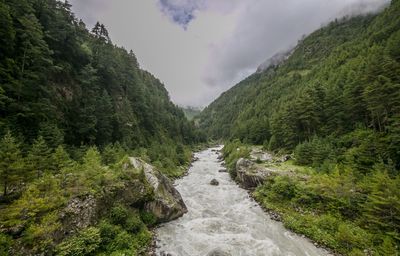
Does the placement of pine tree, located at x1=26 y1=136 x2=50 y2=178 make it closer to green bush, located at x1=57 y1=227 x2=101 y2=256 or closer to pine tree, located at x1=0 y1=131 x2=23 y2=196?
pine tree, located at x1=0 y1=131 x2=23 y2=196

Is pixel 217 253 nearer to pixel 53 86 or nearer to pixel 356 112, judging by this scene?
pixel 356 112

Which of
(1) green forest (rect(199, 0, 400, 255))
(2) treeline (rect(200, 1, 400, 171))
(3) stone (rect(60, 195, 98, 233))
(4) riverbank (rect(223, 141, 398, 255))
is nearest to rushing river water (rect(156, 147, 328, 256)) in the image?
(4) riverbank (rect(223, 141, 398, 255))

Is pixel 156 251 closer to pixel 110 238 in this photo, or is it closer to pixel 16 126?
pixel 110 238

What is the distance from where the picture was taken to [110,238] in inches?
645

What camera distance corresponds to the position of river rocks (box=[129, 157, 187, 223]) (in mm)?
22203

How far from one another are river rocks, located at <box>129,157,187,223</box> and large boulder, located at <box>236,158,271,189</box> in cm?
1313

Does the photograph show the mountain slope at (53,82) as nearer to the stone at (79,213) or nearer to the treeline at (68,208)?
the treeline at (68,208)

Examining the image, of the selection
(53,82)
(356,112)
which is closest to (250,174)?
(356,112)

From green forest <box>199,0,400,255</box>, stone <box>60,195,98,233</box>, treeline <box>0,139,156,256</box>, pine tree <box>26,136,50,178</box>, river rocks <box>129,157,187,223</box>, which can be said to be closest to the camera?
treeline <box>0,139,156,256</box>

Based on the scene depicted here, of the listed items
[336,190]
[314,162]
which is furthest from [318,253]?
[314,162]

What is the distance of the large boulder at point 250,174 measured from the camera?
32.8 m

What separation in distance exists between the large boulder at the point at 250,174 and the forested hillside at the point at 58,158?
13.7m

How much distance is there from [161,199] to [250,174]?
677 inches

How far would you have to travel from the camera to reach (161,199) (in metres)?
22.8
